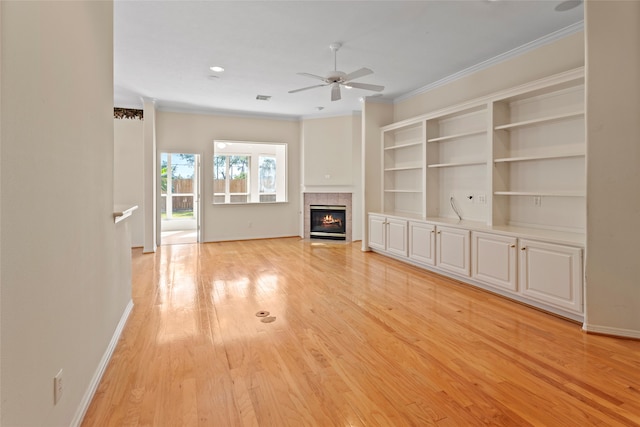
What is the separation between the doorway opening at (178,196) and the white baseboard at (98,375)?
17.9 feet

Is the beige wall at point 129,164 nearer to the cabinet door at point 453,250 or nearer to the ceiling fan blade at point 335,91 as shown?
the ceiling fan blade at point 335,91

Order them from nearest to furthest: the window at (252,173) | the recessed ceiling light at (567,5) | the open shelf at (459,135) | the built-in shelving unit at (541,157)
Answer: the recessed ceiling light at (567,5)
the built-in shelving unit at (541,157)
the open shelf at (459,135)
the window at (252,173)

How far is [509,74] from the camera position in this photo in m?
4.33

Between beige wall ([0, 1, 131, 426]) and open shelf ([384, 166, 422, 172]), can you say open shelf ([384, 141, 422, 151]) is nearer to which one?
open shelf ([384, 166, 422, 172])

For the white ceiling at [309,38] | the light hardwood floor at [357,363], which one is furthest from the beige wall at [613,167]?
the white ceiling at [309,38]

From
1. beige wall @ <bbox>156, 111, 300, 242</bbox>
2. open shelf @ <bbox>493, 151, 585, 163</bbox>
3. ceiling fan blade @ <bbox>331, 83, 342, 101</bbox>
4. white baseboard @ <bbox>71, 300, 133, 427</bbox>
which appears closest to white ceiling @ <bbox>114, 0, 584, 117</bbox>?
ceiling fan blade @ <bbox>331, 83, 342, 101</bbox>

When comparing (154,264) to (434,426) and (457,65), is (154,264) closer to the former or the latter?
(434,426)

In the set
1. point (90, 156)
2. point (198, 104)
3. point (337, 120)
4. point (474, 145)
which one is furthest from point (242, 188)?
point (90, 156)

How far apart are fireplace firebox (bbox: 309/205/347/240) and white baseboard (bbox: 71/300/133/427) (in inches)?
210

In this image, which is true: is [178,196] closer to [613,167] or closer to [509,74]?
[509,74]

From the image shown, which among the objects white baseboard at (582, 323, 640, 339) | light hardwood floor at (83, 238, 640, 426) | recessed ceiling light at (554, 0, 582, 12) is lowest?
light hardwood floor at (83, 238, 640, 426)

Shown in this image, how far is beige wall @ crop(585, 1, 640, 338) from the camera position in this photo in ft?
8.85

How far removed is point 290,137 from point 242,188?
1783 millimetres

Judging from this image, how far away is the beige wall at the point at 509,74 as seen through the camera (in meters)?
3.66
